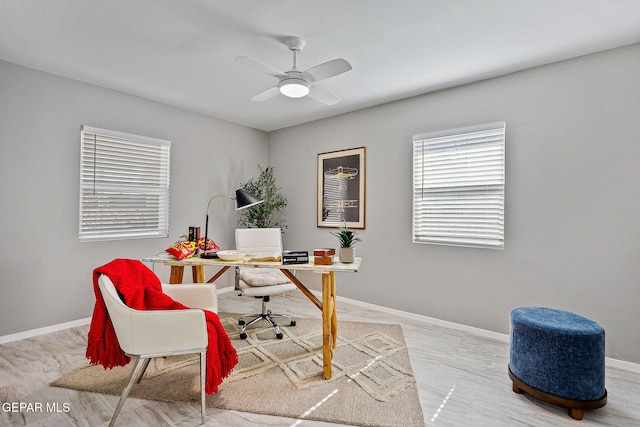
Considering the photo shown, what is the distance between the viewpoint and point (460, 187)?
10.7ft

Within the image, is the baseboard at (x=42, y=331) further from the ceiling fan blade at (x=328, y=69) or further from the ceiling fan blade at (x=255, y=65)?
the ceiling fan blade at (x=328, y=69)

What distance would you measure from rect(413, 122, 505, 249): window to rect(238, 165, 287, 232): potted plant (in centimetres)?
220

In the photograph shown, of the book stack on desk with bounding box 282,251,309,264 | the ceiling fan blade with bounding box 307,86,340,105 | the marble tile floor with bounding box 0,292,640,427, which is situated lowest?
the marble tile floor with bounding box 0,292,640,427

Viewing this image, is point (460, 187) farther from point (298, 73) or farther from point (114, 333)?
point (114, 333)

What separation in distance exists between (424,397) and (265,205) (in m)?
3.34

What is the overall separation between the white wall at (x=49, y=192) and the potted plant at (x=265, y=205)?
1.19 m

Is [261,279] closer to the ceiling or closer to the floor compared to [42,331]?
closer to the ceiling

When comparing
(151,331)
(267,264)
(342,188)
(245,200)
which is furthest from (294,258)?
(342,188)

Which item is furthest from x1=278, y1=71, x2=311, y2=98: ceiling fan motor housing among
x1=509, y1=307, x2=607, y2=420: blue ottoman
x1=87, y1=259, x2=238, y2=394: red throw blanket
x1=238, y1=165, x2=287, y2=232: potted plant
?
x1=238, y1=165, x2=287, y2=232: potted plant

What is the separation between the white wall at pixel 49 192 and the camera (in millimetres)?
2857

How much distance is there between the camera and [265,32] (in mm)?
2344

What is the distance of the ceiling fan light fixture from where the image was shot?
2348 mm

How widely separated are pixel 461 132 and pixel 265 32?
85.2 inches

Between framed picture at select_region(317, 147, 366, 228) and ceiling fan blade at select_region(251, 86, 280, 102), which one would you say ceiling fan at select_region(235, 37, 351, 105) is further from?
framed picture at select_region(317, 147, 366, 228)
